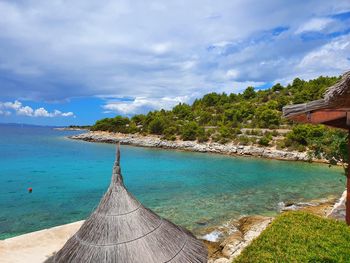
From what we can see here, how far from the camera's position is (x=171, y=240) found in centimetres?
401

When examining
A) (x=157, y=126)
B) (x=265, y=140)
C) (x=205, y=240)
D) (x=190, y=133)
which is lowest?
(x=205, y=240)

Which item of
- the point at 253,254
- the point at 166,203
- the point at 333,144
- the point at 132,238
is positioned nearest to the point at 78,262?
the point at 132,238

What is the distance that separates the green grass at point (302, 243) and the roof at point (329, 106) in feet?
8.04

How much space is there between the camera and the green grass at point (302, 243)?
17.6 feet

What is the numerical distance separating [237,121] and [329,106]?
3935 cm

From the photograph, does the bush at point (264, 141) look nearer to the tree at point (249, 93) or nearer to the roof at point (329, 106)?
the tree at point (249, 93)

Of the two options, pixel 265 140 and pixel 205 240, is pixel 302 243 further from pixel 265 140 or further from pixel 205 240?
pixel 265 140

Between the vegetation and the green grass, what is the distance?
1923 centimetres

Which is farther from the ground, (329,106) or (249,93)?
(249,93)

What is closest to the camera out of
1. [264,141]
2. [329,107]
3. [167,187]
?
[329,107]

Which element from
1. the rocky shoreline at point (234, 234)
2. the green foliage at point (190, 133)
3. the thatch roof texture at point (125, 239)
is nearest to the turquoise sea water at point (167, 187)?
the rocky shoreline at point (234, 234)

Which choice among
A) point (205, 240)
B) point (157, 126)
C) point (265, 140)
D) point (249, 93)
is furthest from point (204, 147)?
point (205, 240)

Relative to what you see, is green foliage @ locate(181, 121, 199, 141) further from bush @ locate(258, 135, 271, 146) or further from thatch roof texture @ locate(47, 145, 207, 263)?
thatch roof texture @ locate(47, 145, 207, 263)

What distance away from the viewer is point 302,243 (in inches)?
237
